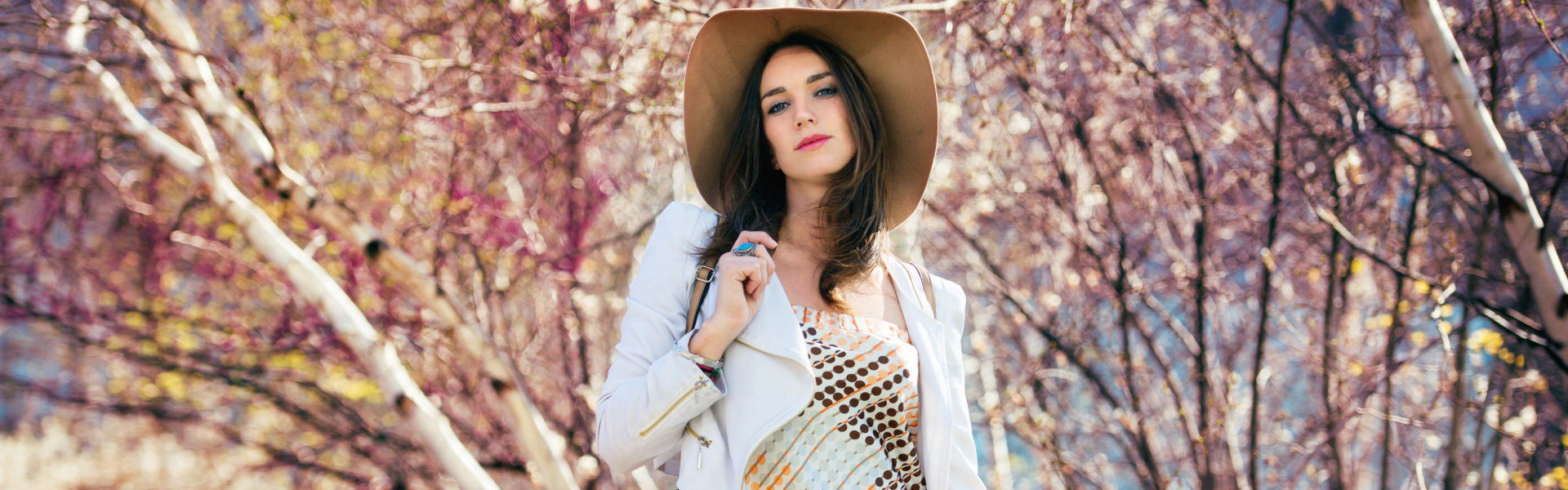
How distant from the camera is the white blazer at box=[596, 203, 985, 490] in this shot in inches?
56.3

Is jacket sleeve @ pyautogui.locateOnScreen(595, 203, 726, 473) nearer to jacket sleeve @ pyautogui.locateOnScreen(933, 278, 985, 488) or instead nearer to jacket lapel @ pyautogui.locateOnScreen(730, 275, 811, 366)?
jacket lapel @ pyautogui.locateOnScreen(730, 275, 811, 366)

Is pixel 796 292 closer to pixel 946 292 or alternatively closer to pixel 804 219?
pixel 804 219

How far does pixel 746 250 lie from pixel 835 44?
1.99 feet

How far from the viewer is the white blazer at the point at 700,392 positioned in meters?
1.43

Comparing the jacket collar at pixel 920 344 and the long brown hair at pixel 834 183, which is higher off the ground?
the long brown hair at pixel 834 183

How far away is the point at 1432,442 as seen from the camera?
4.44 m

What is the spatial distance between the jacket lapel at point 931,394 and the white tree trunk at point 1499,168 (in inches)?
53.9

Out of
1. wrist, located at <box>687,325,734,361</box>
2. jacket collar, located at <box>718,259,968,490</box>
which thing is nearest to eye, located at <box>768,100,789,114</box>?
jacket collar, located at <box>718,259,968,490</box>

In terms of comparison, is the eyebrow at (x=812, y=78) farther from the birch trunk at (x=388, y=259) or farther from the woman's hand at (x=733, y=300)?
the birch trunk at (x=388, y=259)

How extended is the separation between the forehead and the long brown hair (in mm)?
19

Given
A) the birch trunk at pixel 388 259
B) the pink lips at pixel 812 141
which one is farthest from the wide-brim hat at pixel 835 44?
the birch trunk at pixel 388 259

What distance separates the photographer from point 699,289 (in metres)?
1.57

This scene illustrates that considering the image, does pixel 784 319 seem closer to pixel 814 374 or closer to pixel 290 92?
pixel 814 374

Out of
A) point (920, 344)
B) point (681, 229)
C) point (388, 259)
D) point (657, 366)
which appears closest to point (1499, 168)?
point (920, 344)
